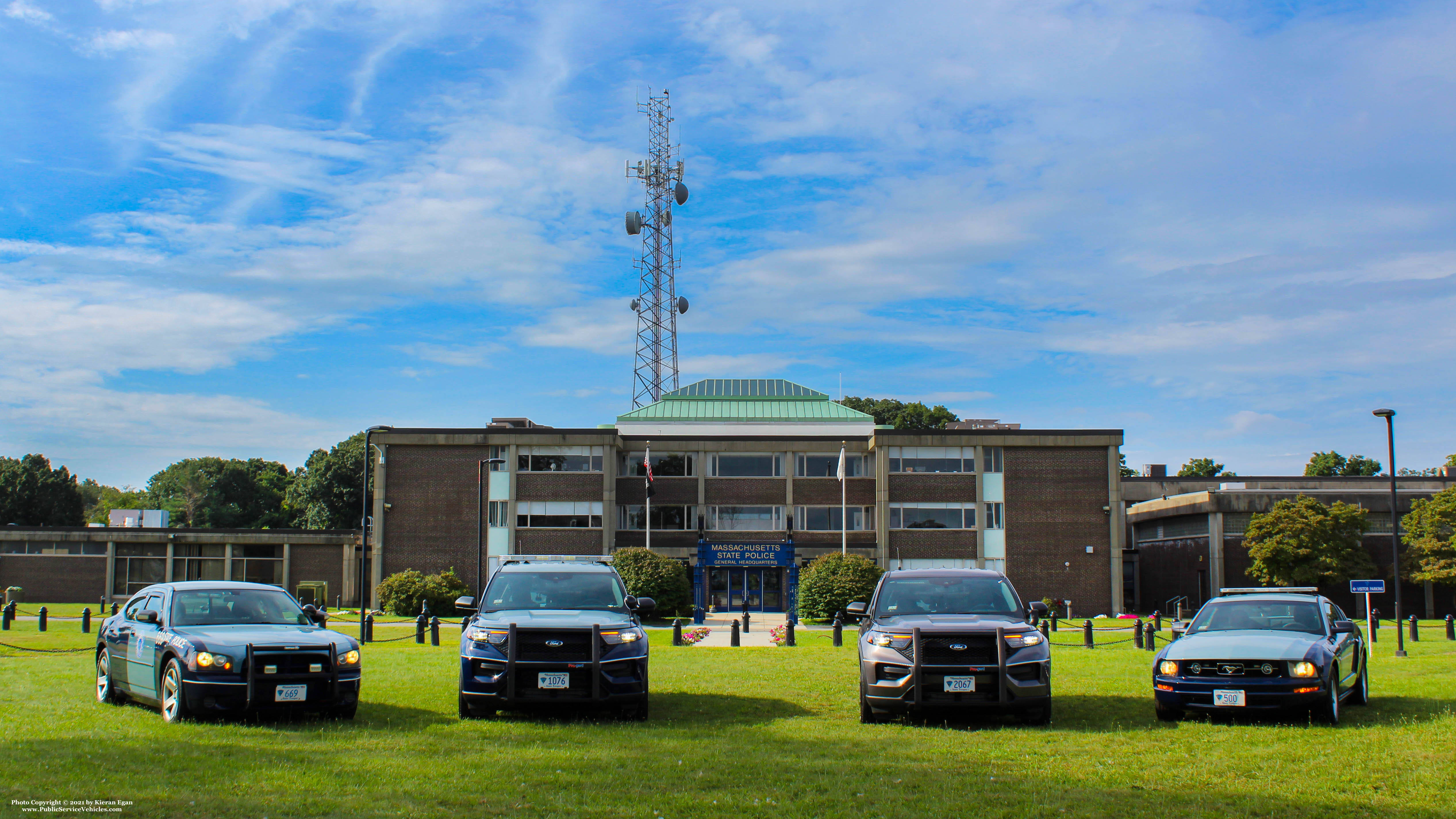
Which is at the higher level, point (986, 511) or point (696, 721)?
point (986, 511)

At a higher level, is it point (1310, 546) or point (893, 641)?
point (1310, 546)

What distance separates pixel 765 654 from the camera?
24.1 metres

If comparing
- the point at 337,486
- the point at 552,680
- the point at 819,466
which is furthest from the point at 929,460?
the point at 337,486

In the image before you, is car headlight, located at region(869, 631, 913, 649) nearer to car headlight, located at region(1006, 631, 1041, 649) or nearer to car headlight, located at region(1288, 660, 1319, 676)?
car headlight, located at region(1006, 631, 1041, 649)

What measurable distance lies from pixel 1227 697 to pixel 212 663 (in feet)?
35.9

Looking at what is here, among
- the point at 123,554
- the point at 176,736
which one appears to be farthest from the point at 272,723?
the point at 123,554

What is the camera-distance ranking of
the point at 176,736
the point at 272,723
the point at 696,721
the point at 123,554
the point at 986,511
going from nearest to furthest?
1. the point at 176,736
2. the point at 272,723
3. the point at 696,721
4. the point at 986,511
5. the point at 123,554

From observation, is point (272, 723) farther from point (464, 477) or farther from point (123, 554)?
point (123, 554)

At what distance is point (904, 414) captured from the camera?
88.5 meters

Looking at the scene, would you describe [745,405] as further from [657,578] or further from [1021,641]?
[1021,641]

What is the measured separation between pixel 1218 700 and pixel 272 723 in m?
10.3

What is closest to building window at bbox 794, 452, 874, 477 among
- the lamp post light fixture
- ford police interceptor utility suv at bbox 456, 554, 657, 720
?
the lamp post light fixture

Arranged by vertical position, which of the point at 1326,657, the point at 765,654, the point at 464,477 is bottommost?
the point at 765,654

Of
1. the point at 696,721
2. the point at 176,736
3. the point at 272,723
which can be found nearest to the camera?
the point at 176,736
